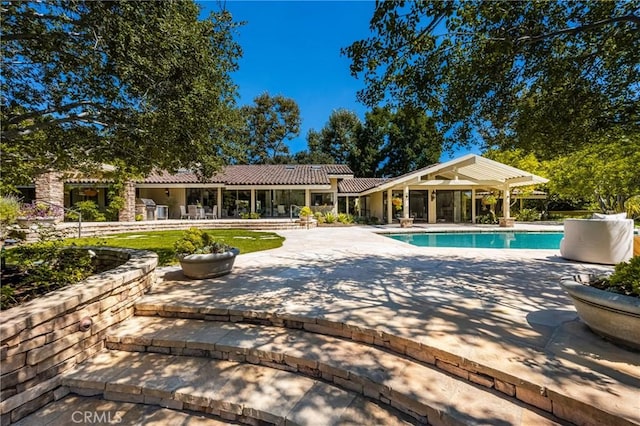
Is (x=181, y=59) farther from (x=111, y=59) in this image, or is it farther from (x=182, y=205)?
(x=182, y=205)

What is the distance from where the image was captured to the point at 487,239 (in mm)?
14367

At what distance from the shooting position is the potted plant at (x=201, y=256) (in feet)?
18.9

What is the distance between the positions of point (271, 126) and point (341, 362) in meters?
38.1

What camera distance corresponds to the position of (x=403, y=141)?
1385 inches

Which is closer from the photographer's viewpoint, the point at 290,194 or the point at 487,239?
the point at 487,239

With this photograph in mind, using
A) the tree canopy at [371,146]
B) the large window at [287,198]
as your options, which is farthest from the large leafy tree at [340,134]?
the large window at [287,198]

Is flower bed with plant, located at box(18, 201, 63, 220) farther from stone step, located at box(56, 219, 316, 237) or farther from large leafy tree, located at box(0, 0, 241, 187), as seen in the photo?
large leafy tree, located at box(0, 0, 241, 187)

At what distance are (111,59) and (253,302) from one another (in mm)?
4118

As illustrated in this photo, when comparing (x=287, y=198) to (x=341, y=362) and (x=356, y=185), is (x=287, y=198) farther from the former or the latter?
(x=341, y=362)

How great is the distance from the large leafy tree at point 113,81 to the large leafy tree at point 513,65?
8.53 ft

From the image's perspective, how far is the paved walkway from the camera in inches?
99.1

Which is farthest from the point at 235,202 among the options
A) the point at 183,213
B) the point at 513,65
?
the point at 513,65

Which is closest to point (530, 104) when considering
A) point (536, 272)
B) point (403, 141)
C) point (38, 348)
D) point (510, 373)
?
point (536, 272)

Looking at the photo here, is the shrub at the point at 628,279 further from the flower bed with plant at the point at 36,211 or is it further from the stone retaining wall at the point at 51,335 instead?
the flower bed with plant at the point at 36,211
